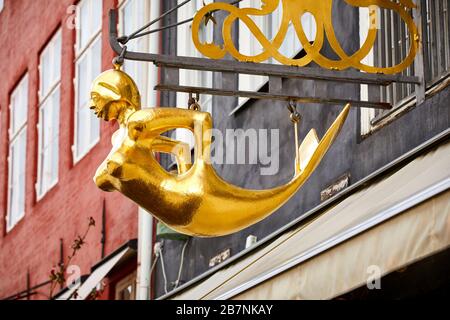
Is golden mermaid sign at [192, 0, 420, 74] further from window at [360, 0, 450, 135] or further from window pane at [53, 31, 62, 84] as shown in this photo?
window pane at [53, 31, 62, 84]

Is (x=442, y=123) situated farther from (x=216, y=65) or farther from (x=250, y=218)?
(x=250, y=218)

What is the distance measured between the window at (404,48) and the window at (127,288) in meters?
6.48

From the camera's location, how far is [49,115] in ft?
68.8

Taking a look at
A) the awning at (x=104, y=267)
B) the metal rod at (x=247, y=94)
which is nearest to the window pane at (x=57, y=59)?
the awning at (x=104, y=267)

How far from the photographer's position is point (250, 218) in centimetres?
687

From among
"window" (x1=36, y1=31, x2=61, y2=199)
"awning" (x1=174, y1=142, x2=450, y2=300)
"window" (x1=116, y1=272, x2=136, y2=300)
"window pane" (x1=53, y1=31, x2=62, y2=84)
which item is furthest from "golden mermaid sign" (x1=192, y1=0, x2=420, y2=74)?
"window pane" (x1=53, y1=31, x2=62, y2=84)

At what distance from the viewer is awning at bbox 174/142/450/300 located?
784 centimetres

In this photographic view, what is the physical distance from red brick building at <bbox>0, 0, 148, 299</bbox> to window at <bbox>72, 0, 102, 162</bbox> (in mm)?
11

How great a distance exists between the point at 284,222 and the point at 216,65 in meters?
4.59

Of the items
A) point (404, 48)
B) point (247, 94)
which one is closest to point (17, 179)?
point (404, 48)

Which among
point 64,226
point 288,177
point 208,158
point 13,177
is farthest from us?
point 13,177

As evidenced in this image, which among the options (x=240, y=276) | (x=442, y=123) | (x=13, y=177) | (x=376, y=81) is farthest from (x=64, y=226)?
(x=376, y=81)

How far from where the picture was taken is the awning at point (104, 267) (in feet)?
54.2

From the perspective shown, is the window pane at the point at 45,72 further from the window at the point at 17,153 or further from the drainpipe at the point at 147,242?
the drainpipe at the point at 147,242
